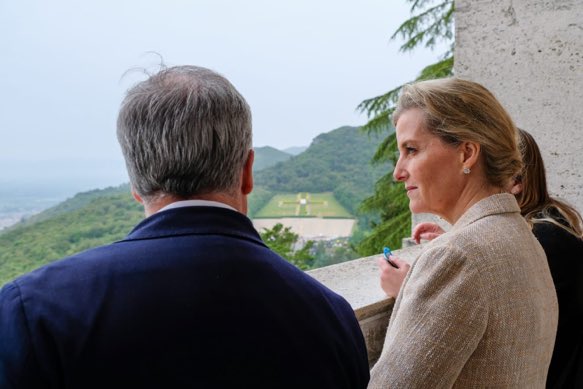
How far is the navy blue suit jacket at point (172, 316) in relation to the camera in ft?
2.16

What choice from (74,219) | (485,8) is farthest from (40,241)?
(485,8)

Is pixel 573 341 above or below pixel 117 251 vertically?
below

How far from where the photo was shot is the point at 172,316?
70 centimetres

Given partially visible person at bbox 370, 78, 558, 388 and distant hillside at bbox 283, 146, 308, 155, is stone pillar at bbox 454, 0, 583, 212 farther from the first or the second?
partially visible person at bbox 370, 78, 558, 388

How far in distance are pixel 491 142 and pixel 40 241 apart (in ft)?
3.44

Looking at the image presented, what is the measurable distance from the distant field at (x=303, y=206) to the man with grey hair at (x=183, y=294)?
1.06 meters

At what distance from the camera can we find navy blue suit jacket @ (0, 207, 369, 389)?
2.16 ft

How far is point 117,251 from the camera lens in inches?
28.5

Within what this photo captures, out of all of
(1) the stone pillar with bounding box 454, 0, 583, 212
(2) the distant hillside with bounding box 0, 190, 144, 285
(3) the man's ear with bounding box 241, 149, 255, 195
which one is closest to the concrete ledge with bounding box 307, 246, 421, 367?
(2) the distant hillside with bounding box 0, 190, 144, 285

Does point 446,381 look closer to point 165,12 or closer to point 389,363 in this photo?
point 389,363

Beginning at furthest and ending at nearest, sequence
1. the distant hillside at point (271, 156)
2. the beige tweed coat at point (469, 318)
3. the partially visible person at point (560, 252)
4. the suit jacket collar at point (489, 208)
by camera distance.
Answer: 1. the distant hillside at point (271, 156)
2. the partially visible person at point (560, 252)
3. the suit jacket collar at point (489, 208)
4. the beige tweed coat at point (469, 318)

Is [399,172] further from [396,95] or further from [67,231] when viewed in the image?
[396,95]

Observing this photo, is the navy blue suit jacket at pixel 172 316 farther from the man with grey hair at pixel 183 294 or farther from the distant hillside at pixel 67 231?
the distant hillside at pixel 67 231

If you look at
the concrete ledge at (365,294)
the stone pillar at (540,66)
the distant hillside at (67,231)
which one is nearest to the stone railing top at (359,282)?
the concrete ledge at (365,294)
